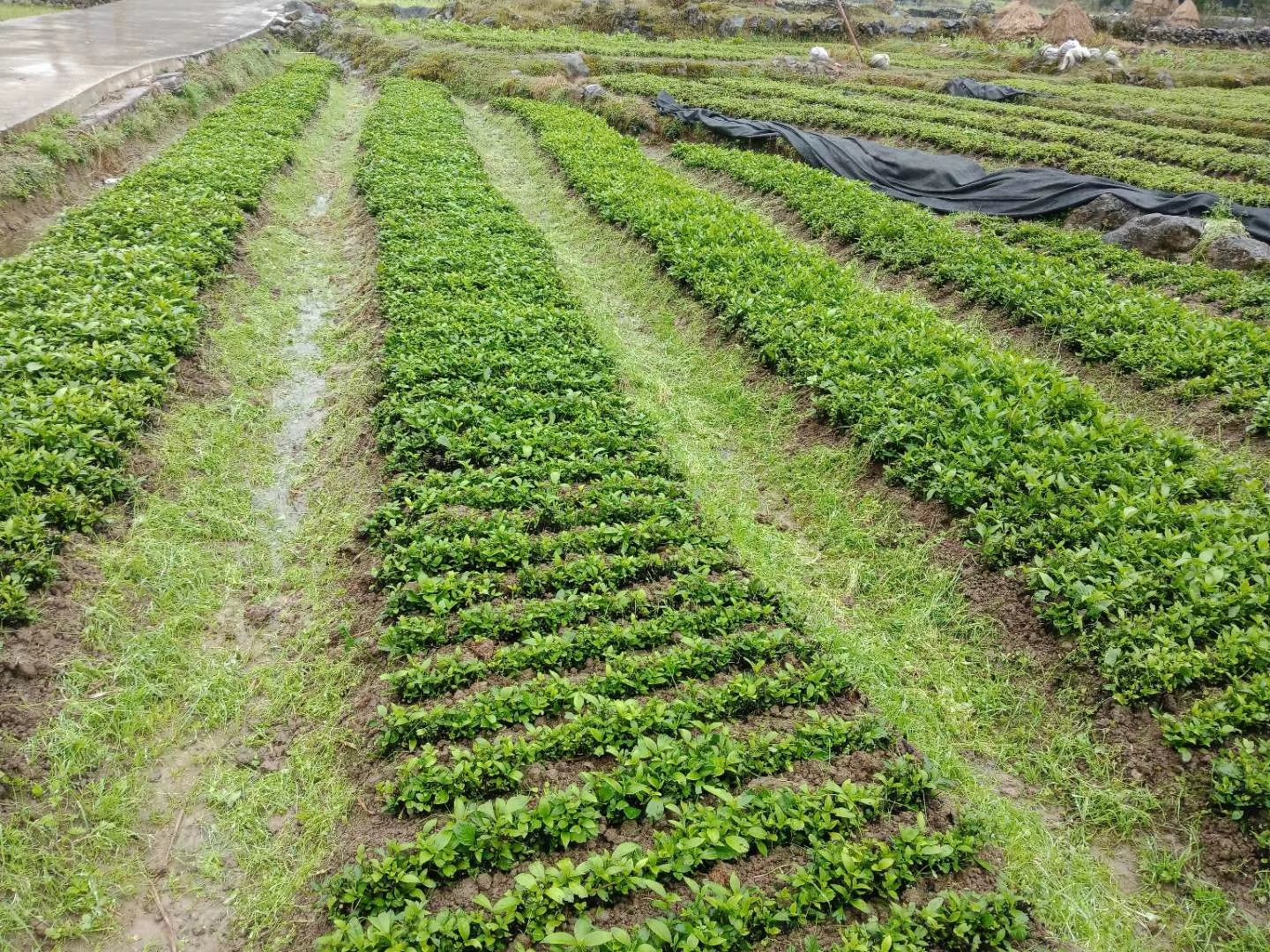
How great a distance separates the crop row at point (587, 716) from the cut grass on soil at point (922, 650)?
0.71 metres

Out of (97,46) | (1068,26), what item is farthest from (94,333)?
(1068,26)

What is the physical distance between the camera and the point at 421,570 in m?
5.88

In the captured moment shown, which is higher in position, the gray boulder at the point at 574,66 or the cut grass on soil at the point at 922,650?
the gray boulder at the point at 574,66

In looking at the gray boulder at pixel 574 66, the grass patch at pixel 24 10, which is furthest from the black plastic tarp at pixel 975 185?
the grass patch at pixel 24 10

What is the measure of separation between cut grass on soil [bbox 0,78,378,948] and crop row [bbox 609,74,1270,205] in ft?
55.9

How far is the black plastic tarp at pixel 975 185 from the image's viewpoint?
542 inches

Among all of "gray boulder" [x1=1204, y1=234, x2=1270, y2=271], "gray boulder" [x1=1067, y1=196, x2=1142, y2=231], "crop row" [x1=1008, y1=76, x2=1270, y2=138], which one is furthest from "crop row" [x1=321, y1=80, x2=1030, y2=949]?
"crop row" [x1=1008, y1=76, x2=1270, y2=138]

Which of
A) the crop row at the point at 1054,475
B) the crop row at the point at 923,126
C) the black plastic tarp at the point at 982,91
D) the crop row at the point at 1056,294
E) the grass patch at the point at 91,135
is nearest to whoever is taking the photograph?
the crop row at the point at 1054,475

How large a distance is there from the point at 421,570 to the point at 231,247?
7.95 metres

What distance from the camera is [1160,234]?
41.7 feet

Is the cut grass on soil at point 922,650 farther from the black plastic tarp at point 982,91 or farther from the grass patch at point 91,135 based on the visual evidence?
the black plastic tarp at point 982,91

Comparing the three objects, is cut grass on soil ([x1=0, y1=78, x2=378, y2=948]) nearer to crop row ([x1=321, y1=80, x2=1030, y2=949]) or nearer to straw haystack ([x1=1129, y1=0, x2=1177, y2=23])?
crop row ([x1=321, y1=80, x2=1030, y2=949])

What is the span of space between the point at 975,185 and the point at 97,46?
23654 mm

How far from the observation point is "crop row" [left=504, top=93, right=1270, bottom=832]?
5.38 metres
